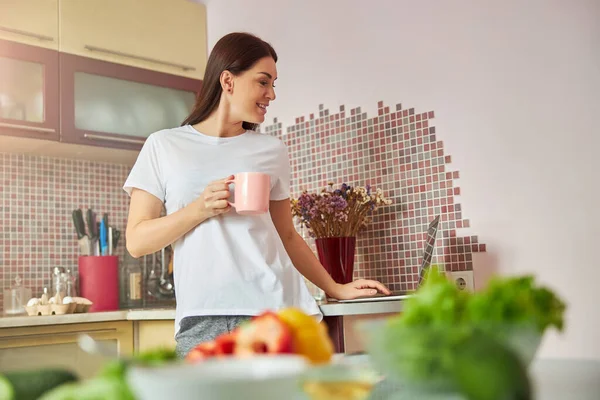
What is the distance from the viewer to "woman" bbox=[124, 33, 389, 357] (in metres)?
1.61

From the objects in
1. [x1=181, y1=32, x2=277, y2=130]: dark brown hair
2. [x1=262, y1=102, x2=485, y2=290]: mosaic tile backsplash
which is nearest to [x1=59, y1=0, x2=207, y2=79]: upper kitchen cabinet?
[x1=262, y1=102, x2=485, y2=290]: mosaic tile backsplash

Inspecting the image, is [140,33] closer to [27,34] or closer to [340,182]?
[27,34]

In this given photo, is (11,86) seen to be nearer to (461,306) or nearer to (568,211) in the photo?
(568,211)

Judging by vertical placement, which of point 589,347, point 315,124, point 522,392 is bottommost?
point 589,347

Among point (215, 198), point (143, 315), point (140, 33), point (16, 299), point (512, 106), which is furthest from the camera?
point (140, 33)

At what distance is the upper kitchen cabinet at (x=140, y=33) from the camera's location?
9.13 ft

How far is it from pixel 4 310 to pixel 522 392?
2633 millimetres

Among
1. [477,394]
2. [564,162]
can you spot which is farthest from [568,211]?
[477,394]

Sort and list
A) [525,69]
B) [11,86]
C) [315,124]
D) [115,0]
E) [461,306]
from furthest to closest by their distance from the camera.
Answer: [115,0] → [315,124] → [11,86] → [525,69] → [461,306]

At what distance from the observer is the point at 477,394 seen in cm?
46

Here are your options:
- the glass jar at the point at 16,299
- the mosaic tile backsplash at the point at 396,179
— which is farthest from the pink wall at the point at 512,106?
the glass jar at the point at 16,299

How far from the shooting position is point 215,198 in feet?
4.96

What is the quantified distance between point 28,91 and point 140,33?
1.93ft

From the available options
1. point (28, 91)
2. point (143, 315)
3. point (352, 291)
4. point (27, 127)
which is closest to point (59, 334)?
point (143, 315)
